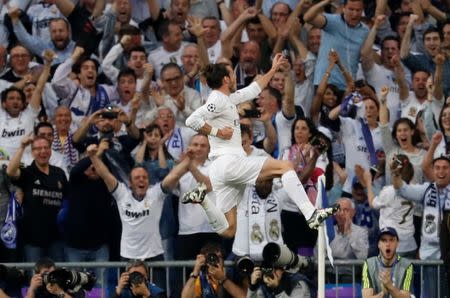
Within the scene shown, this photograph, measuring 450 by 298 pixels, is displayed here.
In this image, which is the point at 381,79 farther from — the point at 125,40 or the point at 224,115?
the point at 224,115

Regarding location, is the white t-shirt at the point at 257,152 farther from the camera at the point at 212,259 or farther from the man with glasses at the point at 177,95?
the camera at the point at 212,259

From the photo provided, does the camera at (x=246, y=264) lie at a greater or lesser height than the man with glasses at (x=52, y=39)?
lesser

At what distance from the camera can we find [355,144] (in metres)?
25.1

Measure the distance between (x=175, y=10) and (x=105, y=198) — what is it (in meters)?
4.79

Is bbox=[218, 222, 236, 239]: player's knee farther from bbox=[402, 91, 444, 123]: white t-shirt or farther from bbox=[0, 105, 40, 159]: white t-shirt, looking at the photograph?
bbox=[402, 91, 444, 123]: white t-shirt

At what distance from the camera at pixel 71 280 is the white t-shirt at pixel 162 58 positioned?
656cm

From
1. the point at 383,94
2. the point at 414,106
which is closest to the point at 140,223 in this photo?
the point at 383,94

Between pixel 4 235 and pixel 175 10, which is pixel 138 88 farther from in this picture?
pixel 4 235

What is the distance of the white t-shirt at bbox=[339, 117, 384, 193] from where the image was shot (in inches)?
984

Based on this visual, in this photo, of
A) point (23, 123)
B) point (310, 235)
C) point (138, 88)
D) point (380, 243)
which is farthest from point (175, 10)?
point (380, 243)

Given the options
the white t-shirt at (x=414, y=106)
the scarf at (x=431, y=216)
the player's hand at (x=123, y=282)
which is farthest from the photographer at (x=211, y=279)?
the white t-shirt at (x=414, y=106)

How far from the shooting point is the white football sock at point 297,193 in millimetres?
20328

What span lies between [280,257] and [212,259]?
163 centimetres

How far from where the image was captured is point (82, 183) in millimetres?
23844
